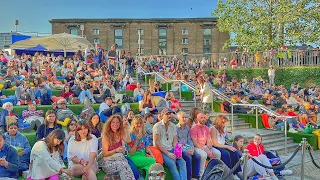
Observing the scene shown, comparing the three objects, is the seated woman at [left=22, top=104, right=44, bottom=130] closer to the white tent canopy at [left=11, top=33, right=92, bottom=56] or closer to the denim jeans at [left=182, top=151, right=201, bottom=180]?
the denim jeans at [left=182, top=151, right=201, bottom=180]

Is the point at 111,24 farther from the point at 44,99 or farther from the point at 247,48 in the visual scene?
the point at 44,99

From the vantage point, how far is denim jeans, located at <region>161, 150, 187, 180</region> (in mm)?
7555

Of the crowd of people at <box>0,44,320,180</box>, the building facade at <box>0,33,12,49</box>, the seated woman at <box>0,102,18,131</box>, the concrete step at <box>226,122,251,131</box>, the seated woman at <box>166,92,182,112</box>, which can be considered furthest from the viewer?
the building facade at <box>0,33,12,49</box>

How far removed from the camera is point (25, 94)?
1212 centimetres

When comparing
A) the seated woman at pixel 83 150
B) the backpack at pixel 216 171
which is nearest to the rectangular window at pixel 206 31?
the seated woman at pixel 83 150

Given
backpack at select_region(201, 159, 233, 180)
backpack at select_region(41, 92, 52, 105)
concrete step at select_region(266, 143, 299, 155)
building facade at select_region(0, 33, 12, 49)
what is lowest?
concrete step at select_region(266, 143, 299, 155)

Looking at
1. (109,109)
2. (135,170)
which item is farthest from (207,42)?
(135,170)

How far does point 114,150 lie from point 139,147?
2.97 ft

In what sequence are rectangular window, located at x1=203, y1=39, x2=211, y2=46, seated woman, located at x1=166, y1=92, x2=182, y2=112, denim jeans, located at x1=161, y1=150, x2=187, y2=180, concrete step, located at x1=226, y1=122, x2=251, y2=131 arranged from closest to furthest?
1. denim jeans, located at x1=161, y1=150, x2=187, y2=180
2. seated woman, located at x1=166, y1=92, x2=182, y2=112
3. concrete step, located at x1=226, y1=122, x2=251, y2=131
4. rectangular window, located at x1=203, y1=39, x2=211, y2=46

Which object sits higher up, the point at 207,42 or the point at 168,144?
the point at 207,42

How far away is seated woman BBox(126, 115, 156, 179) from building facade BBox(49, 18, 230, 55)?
49587 mm

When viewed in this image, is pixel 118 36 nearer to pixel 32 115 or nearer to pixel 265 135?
pixel 265 135

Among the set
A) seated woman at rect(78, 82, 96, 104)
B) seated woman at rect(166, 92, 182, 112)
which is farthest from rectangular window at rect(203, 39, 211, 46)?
seated woman at rect(78, 82, 96, 104)

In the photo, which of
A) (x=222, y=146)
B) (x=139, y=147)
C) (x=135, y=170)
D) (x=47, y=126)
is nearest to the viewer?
(x=135, y=170)
